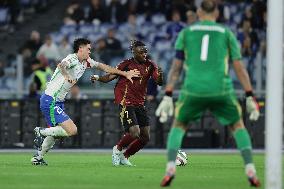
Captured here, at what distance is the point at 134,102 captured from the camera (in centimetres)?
1998

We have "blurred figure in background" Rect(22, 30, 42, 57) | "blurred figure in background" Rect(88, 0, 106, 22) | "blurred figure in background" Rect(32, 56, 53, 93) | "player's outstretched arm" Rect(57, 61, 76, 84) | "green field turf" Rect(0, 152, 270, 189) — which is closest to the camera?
"green field turf" Rect(0, 152, 270, 189)

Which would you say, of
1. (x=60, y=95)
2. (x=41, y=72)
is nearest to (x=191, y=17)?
(x=41, y=72)

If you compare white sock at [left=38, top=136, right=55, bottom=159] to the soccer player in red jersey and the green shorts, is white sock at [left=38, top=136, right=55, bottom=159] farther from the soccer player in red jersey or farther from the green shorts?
the green shorts

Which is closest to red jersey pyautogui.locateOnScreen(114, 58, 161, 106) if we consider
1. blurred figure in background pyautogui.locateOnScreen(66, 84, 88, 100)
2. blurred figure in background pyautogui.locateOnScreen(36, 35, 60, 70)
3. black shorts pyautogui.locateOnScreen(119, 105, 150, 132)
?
black shorts pyautogui.locateOnScreen(119, 105, 150, 132)

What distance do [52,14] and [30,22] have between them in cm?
82

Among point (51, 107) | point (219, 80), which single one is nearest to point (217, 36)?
point (219, 80)

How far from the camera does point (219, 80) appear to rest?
13.2m

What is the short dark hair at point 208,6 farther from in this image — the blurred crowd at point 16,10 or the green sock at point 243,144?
Result: the blurred crowd at point 16,10

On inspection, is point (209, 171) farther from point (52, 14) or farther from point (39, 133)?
point (52, 14)

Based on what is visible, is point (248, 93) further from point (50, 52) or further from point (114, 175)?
point (50, 52)

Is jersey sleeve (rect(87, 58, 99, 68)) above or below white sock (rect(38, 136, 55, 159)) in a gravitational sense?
above

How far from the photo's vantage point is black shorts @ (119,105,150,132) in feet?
64.5

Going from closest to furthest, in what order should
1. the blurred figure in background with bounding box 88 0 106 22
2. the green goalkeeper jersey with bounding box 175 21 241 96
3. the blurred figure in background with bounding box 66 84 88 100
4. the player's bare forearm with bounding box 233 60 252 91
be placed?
the green goalkeeper jersey with bounding box 175 21 241 96 → the player's bare forearm with bounding box 233 60 252 91 → the blurred figure in background with bounding box 66 84 88 100 → the blurred figure in background with bounding box 88 0 106 22

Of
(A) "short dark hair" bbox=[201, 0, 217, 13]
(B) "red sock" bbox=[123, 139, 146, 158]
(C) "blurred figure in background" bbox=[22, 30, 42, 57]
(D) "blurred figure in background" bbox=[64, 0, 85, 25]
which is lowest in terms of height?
(B) "red sock" bbox=[123, 139, 146, 158]
